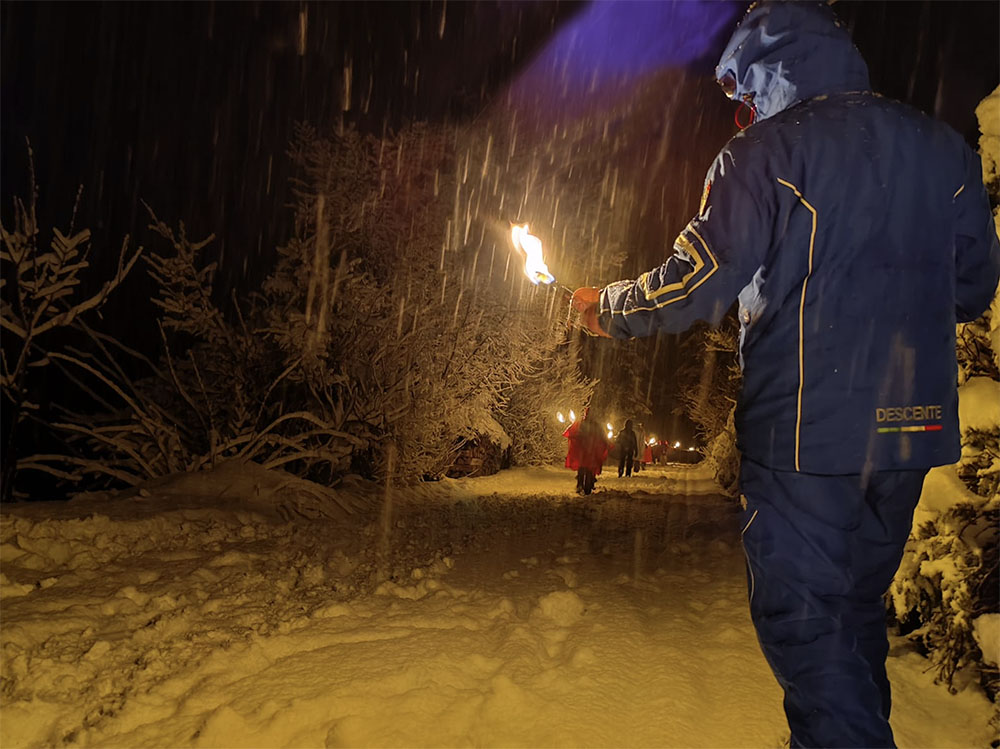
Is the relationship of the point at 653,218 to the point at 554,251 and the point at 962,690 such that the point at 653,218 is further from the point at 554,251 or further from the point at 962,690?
the point at 962,690

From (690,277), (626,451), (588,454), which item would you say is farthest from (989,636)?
(626,451)

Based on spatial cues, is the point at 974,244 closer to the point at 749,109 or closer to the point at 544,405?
the point at 749,109

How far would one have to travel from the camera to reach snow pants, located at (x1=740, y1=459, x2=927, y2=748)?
173 centimetres

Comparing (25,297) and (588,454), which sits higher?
(25,297)

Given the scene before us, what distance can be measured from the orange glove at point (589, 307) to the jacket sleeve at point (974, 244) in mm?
1070

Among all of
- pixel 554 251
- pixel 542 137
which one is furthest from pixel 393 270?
pixel 542 137

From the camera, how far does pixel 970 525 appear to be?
8.18 feet

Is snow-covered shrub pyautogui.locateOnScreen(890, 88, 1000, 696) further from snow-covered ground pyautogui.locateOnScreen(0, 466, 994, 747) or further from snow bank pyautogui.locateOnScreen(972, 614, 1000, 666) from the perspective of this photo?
snow-covered ground pyautogui.locateOnScreen(0, 466, 994, 747)

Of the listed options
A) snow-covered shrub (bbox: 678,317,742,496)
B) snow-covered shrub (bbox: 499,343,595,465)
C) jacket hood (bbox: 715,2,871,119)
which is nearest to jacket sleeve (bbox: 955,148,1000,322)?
jacket hood (bbox: 715,2,871,119)

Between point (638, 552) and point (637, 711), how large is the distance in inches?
116

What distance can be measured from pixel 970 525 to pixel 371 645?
245 cm

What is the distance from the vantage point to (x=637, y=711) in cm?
243

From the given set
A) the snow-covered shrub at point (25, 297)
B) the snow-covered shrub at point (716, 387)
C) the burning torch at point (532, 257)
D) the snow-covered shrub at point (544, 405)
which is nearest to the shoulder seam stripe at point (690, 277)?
the burning torch at point (532, 257)

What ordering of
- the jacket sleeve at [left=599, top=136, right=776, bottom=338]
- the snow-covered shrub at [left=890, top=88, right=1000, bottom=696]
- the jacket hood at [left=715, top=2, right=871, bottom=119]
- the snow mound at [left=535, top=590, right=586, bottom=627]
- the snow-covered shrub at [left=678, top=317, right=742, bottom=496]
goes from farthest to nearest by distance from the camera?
the snow-covered shrub at [left=678, top=317, right=742, bottom=496], the snow mound at [left=535, top=590, right=586, bottom=627], the snow-covered shrub at [left=890, top=88, right=1000, bottom=696], the jacket hood at [left=715, top=2, right=871, bottom=119], the jacket sleeve at [left=599, top=136, right=776, bottom=338]
